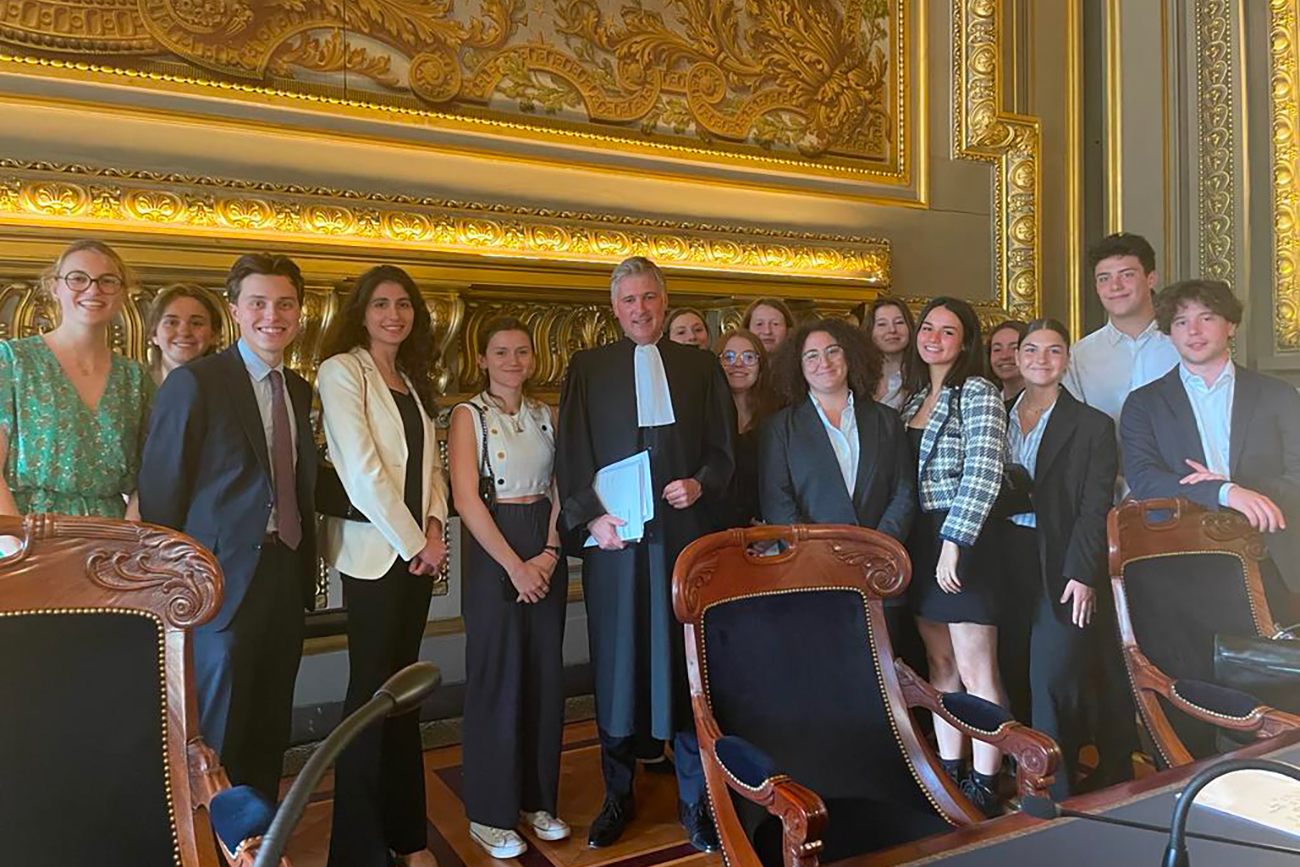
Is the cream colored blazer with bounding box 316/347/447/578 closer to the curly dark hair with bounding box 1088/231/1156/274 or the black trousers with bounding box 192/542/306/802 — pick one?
the black trousers with bounding box 192/542/306/802

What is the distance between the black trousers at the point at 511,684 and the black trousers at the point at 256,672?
49 centimetres

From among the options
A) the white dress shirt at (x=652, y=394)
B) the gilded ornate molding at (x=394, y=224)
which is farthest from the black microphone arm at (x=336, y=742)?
the gilded ornate molding at (x=394, y=224)

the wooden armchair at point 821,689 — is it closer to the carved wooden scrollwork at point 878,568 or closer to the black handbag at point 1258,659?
the carved wooden scrollwork at point 878,568

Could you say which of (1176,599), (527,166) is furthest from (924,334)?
(527,166)

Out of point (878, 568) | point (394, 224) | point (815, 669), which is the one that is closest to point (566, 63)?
point (394, 224)

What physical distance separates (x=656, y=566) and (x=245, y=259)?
1.28 metres

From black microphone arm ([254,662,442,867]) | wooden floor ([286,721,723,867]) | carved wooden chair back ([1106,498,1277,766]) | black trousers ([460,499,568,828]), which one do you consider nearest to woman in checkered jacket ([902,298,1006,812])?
carved wooden chair back ([1106,498,1277,766])

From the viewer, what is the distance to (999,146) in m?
4.54

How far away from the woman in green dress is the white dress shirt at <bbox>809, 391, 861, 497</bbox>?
173cm

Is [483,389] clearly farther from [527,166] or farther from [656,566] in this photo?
[527,166]

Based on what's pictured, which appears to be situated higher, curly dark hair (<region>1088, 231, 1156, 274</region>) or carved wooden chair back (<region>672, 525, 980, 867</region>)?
curly dark hair (<region>1088, 231, 1156, 274</region>)

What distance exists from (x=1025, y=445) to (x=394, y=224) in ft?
7.19

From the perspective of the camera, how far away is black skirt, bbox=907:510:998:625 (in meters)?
2.57

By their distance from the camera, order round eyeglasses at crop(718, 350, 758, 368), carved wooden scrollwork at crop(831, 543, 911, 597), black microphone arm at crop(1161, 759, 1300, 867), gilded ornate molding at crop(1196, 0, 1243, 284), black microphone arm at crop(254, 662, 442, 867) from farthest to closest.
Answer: gilded ornate molding at crop(1196, 0, 1243, 284), round eyeglasses at crop(718, 350, 758, 368), carved wooden scrollwork at crop(831, 543, 911, 597), black microphone arm at crop(1161, 759, 1300, 867), black microphone arm at crop(254, 662, 442, 867)
